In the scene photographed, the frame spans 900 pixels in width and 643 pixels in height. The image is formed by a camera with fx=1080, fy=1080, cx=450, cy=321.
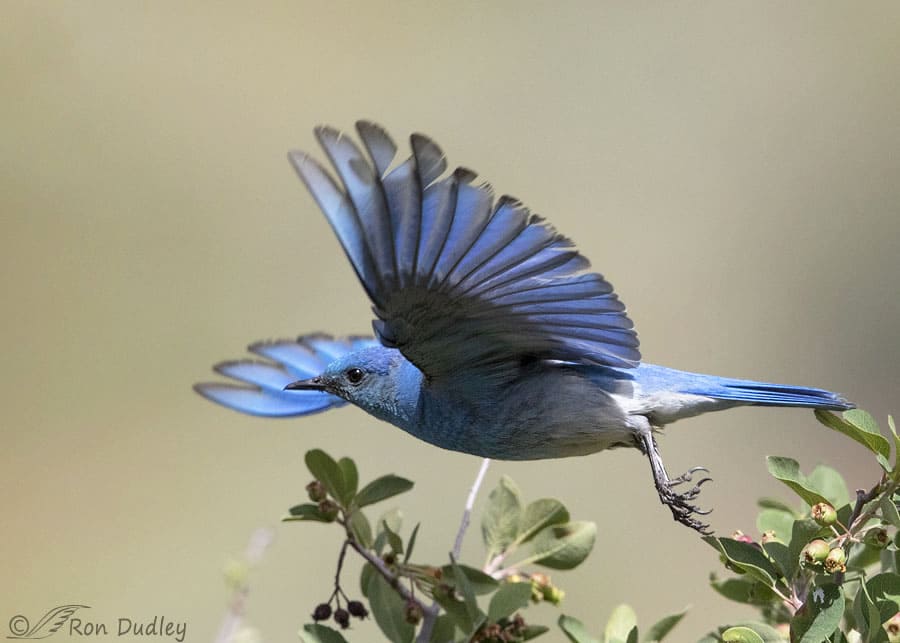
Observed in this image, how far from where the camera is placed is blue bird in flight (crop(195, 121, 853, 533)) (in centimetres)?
232

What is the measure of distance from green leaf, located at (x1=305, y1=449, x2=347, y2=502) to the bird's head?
2.37 feet

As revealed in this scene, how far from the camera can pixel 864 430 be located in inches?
79.9

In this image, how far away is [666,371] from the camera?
3.04m

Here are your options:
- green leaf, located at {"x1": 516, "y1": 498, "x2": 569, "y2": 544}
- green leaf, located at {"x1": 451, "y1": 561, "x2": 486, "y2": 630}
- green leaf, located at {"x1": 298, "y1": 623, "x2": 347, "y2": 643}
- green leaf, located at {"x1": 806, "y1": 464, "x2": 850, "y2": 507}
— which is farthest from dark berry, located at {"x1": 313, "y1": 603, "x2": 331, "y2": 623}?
green leaf, located at {"x1": 806, "y1": 464, "x2": 850, "y2": 507}

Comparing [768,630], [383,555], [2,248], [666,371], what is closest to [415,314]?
[383,555]

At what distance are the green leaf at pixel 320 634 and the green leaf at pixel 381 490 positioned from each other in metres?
0.29

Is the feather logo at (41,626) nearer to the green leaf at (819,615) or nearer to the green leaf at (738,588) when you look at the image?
the green leaf at (738,588)

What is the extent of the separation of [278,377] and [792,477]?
6.20 feet

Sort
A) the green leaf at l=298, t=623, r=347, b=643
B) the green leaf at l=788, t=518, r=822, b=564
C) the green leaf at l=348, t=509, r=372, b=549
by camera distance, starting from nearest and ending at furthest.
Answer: the green leaf at l=788, t=518, r=822, b=564, the green leaf at l=298, t=623, r=347, b=643, the green leaf at l=348, t=509, r=372, b=549

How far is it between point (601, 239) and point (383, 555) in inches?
213

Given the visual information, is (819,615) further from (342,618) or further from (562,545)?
(342,618)

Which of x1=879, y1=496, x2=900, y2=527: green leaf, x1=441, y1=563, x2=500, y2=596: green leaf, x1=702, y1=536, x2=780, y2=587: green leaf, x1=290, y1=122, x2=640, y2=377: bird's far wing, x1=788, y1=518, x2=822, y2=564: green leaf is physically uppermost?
x1=290, y1=122, x2=640, y2=377: bird's far wing

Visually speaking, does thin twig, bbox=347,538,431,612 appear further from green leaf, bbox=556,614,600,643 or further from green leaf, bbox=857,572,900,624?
green leaf, bbox=857,572,900,624

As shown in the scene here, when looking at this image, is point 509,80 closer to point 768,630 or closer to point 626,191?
point 626,191
